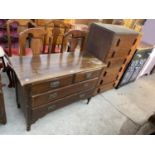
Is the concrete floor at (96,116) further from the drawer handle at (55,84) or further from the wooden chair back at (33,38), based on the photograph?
the wooden chair back at (33,38)

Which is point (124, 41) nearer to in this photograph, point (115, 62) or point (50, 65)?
point (115, 62)

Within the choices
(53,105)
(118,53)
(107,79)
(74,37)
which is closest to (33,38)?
(74,37)

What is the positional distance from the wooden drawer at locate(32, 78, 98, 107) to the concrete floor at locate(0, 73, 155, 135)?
409mm

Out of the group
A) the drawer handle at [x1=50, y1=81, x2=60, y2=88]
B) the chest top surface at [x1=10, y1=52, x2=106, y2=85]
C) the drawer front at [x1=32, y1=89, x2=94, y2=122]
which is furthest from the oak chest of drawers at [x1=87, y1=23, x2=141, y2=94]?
the drawer handle at [x1=50, y1=81, x2=60, y2=88]

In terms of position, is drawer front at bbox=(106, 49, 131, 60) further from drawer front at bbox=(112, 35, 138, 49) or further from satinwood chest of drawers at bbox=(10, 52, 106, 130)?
satinwood chest of drawers at bbox=(10, 52, 106, 130)

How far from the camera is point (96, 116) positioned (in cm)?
196

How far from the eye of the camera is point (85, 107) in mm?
2062

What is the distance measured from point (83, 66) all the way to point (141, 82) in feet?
6.74

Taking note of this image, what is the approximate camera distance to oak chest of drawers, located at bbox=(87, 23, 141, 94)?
1.70 meters

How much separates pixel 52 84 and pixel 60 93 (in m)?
0.20

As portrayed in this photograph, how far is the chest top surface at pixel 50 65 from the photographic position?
4.07 feet
